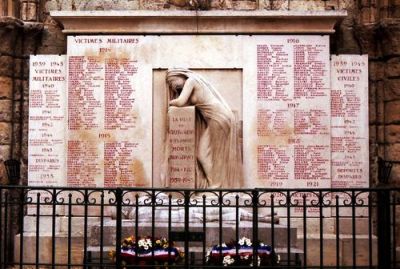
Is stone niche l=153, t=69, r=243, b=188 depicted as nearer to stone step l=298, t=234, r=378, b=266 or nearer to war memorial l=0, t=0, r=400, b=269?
war memorial l=0, t=0, r=400, b=269

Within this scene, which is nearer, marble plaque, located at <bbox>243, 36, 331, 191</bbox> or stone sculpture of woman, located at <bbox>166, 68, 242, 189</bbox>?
stone sculpture of woman, located at <bbox>166, 68, 242, 189</bbox>

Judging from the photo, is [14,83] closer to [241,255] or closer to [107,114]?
[107,114]

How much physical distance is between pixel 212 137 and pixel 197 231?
2.14 meters

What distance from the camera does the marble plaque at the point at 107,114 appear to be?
9.23 metres

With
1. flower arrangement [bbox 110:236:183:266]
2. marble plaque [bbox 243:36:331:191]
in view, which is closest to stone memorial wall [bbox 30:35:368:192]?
marble plaque [bbox 243:36:331:191]

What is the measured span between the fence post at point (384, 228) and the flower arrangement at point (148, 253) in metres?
2.34

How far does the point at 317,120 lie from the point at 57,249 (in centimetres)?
465

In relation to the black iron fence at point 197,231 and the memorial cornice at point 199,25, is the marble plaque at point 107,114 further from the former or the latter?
the black iron fence at point 197,231

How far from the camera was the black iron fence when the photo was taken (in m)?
6.38

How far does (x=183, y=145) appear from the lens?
8.86 meters

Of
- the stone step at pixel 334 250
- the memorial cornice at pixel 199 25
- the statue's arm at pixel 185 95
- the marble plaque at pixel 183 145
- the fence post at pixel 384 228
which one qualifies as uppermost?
the memorial cornice at pixel 199 25

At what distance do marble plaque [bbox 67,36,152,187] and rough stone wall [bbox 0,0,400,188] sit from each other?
79cm

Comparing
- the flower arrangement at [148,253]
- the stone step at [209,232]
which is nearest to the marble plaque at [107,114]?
the stone step at [209,232]

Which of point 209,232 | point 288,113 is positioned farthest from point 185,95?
point 209,232
